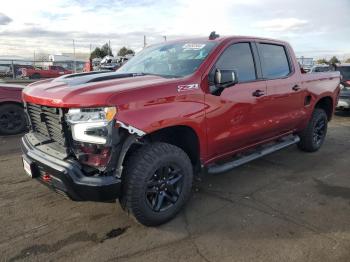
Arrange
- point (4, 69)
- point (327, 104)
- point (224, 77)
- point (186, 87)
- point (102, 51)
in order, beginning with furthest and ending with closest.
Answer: point (102, 51) → point (4, 69) → point (327, 104) → point (224, 77) → point (186, 87)

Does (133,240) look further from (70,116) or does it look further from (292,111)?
(292,111)

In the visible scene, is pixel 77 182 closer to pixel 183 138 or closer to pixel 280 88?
pixel 183 138

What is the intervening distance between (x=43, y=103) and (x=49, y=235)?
1248 mm

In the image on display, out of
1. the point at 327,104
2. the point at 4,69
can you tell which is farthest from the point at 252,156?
the point at 4,69

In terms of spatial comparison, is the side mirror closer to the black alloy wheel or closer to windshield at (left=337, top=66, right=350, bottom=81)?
the black alloy wheel

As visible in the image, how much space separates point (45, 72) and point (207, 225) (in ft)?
103

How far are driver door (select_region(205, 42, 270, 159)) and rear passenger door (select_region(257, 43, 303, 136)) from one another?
0.56 ft

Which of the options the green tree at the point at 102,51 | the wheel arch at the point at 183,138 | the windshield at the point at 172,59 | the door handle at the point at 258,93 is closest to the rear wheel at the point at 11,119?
the windshield at the point at 172,59

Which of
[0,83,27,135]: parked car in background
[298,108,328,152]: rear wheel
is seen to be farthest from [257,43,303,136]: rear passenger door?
[0,83,27,135]: parked car in background

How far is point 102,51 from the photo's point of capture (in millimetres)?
64375

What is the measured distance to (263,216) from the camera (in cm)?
394

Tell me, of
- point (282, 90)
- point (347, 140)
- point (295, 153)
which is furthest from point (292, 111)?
point (347, 140)

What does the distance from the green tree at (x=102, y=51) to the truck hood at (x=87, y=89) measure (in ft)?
201

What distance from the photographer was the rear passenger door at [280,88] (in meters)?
4.93
